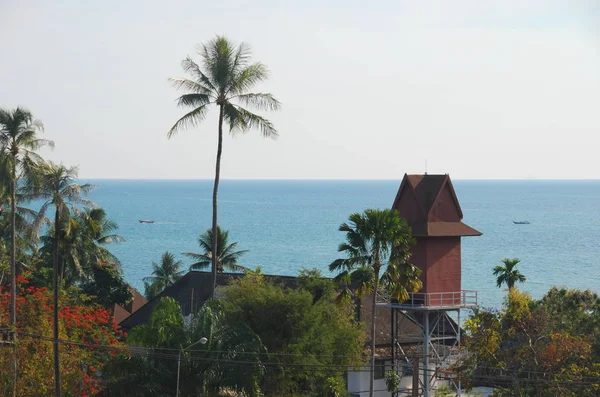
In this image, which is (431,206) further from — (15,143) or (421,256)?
(15,143)

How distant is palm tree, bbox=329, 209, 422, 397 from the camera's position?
149 feet

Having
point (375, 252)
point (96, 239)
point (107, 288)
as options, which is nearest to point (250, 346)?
point (375, 252)

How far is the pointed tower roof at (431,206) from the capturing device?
1940 inches

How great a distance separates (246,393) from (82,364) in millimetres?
10389

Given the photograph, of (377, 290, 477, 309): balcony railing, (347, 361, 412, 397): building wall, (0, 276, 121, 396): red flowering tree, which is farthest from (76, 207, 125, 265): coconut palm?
(377, 290, 477, 309): balcony railing

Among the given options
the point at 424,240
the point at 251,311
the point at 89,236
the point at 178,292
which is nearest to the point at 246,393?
the point at 251,311

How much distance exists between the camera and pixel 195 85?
48.5 m

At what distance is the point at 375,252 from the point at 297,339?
5.53 meters

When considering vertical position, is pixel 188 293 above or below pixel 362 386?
above

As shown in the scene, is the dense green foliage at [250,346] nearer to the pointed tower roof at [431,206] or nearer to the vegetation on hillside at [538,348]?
the pointed tower roof at [431,206]

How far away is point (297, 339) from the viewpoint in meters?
45.5

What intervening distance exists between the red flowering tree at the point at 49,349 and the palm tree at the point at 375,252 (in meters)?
11.8

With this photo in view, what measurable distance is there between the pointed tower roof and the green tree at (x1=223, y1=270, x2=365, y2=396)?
614 centimetres

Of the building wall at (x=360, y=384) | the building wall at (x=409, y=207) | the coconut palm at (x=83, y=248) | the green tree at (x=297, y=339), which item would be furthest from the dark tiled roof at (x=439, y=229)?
the coconut palm at (x=83, y=248)
